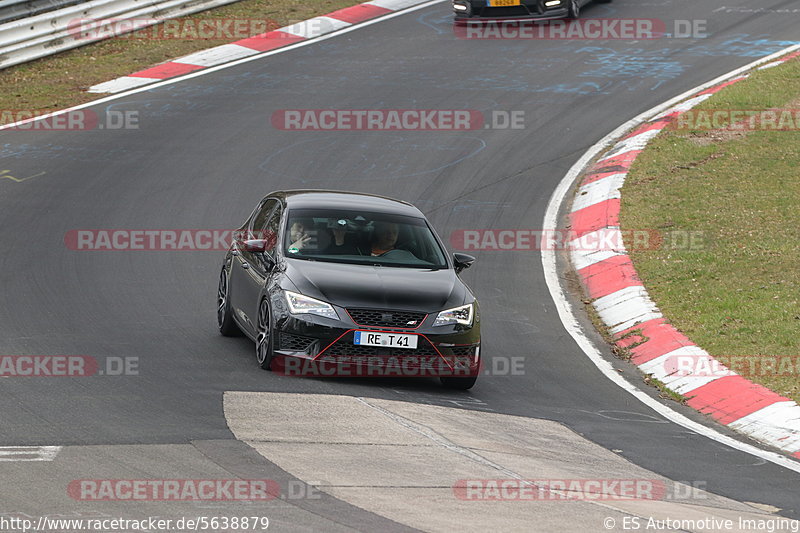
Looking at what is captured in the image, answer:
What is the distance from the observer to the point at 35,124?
19.2m

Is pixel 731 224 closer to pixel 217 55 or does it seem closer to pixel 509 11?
pixel 509 11

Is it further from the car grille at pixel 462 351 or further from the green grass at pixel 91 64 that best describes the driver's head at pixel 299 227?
the green grass at pixel 91 64

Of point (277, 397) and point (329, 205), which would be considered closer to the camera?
point (277, 397)

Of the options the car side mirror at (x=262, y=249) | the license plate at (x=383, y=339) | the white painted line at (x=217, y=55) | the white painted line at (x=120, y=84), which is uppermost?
the white painted line at (x=217, y=55)

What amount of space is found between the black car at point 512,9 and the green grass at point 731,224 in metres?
4.92

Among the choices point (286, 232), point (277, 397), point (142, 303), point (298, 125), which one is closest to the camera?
point (277, 397)

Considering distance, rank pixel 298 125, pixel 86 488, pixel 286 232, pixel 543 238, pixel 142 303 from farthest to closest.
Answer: pixel 298 125 → pixel 543 238 → pixel 142 303 → pixel 286 232 → pixel 86 488

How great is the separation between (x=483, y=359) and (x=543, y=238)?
4761 millimetres

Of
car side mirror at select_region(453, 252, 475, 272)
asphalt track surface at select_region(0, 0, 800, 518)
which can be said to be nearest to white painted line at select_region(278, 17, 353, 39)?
asphalt track surface at select_region(0, 0, 800, 518)

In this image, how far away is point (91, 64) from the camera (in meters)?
22.2

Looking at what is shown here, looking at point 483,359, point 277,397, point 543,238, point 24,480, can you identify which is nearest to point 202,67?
point 543,238

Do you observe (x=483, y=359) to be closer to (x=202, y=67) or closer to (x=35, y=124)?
(x=35, y=124)

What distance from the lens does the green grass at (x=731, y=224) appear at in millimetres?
12242

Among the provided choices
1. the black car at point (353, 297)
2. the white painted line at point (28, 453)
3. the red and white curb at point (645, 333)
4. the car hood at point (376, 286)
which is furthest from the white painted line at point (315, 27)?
the white painted line at point (28, 453)
